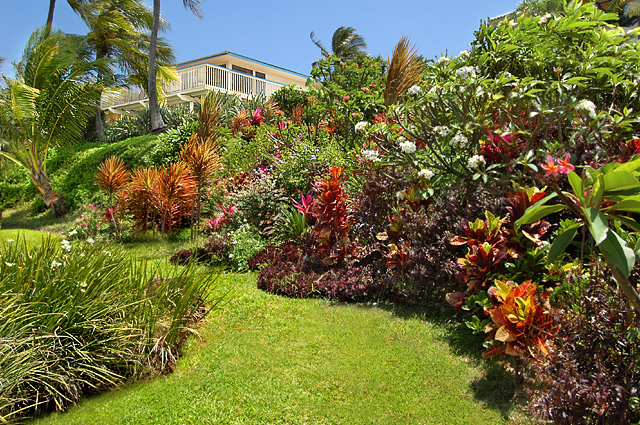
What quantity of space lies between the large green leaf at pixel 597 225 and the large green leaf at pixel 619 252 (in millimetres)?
88

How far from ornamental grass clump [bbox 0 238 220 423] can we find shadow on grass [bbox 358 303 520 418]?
226 cm

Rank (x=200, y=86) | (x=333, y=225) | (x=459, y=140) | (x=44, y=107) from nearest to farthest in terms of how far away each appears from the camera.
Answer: (x=459, y=140), (x=333, y=225), (x=44, y=107), (x=200, y=86)

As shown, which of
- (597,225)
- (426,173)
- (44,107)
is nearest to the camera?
(597,225)

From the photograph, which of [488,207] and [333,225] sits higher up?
[488,207]

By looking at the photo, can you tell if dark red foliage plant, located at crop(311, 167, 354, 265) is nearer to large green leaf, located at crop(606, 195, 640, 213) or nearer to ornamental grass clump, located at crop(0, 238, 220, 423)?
ornamental grass clump, located at crop(0, 238, 220, 423)

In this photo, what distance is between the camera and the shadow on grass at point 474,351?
3.46 m

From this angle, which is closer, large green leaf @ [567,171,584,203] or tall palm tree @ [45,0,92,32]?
large green leaf @ [567,171,584,203]

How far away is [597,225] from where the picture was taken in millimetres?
1487

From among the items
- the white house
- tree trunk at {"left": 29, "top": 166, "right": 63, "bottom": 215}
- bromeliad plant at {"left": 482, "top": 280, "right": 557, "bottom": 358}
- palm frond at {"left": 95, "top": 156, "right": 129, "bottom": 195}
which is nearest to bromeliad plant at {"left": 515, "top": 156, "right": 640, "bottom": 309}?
bromeliad plant at {"left": 482, "top": 280, "right": 557, "bottom": 358}

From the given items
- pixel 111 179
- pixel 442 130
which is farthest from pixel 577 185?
pixel 111 179

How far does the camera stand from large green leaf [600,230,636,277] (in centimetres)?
157

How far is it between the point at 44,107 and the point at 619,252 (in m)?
16.0

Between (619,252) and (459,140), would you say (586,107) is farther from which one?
(619,252)

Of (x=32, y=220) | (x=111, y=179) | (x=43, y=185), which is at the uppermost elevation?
(x=111, y=179)
